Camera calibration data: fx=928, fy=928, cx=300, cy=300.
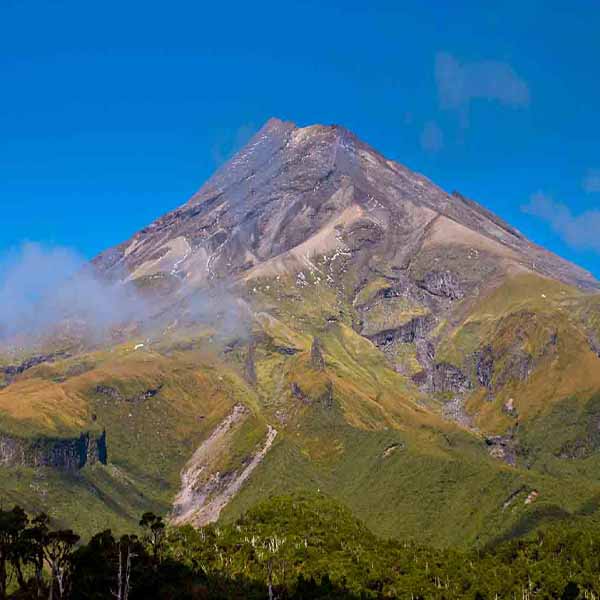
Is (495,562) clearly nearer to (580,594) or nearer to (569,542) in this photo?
(569,542)

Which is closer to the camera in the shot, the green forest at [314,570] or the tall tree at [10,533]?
the tall tree at [10,533]

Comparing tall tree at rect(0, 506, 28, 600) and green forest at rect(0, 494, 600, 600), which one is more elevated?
green forest at rect(0, 494, 600, 600)

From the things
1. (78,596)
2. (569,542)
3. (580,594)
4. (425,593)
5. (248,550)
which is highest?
(569,542)

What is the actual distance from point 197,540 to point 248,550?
14.7 m

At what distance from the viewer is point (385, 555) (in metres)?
194

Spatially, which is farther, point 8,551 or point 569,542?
point 569,542

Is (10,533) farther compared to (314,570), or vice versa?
(314,570)

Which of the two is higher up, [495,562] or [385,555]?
[495,562]

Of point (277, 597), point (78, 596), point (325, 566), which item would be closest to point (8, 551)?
point (78, 596)

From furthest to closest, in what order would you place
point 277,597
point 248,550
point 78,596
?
point 248,550
point 277,597
point 78,596

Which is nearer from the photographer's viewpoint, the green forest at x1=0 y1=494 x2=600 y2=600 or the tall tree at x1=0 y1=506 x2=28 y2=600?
the tall tree at x1=0 y1=506 x2=28 y2=600

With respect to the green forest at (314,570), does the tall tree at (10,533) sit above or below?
below

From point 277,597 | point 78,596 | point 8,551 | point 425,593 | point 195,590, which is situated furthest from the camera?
point 425,593

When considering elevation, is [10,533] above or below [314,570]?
below
